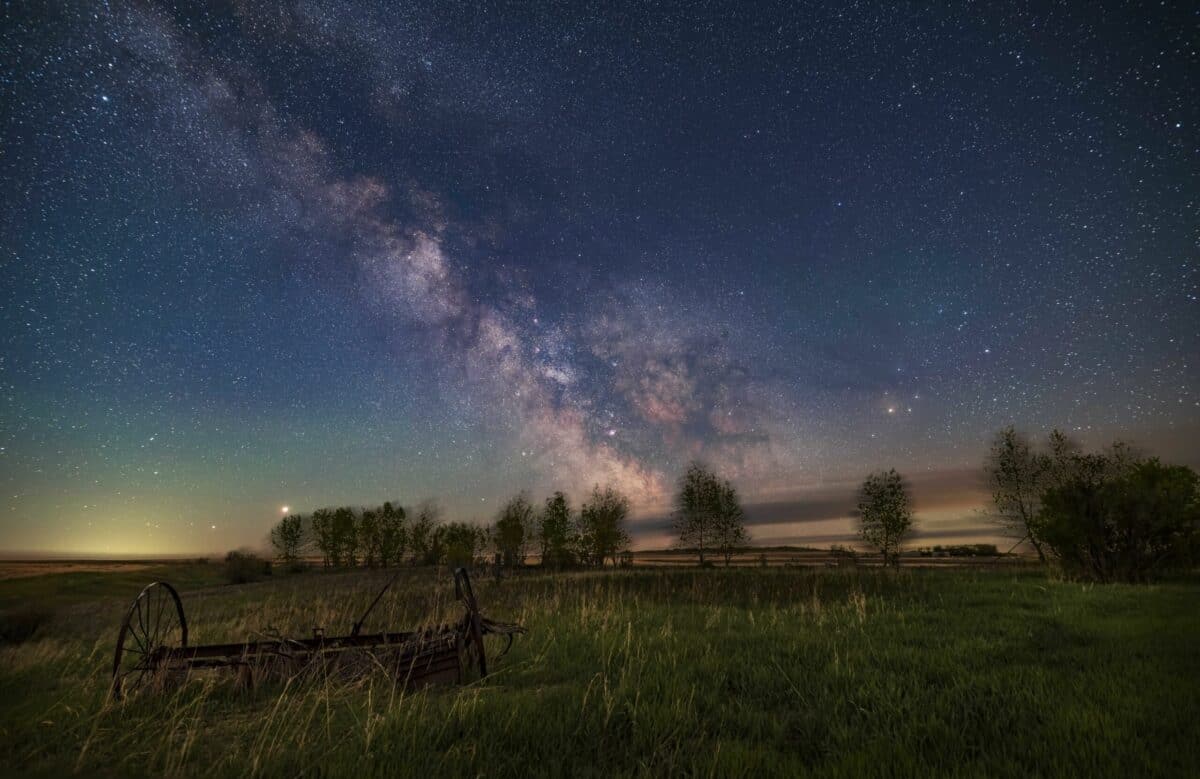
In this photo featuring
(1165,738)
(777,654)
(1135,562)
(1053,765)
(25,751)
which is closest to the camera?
(1053,765)

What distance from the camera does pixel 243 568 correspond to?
49781 mm

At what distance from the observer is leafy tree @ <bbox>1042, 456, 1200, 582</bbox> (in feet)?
69.7

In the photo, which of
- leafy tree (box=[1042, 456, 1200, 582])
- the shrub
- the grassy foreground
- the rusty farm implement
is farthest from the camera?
the shrub

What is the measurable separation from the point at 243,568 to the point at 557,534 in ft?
107

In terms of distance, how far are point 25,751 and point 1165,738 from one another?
1053cm

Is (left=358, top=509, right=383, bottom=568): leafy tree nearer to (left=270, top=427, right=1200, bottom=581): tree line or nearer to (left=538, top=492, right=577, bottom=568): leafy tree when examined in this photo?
(left=270, top=427, right=1200, bottom=581): tree line

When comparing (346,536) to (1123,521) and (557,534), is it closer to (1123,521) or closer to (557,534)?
(557,534)

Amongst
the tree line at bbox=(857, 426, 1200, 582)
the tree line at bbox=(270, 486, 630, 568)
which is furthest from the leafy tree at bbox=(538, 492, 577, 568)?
the tree line at bbox=(857, 426, 1200, 582)

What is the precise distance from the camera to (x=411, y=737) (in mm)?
4633

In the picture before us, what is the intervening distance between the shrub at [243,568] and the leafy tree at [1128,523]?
5910 cm

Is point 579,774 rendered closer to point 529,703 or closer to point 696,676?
point 529,703

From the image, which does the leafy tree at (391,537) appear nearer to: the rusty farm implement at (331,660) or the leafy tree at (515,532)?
the leafy tree at (515,532)

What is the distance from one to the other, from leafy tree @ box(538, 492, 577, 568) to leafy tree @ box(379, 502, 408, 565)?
25578 millimetres

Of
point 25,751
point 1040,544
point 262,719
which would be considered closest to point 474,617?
point 262,719
